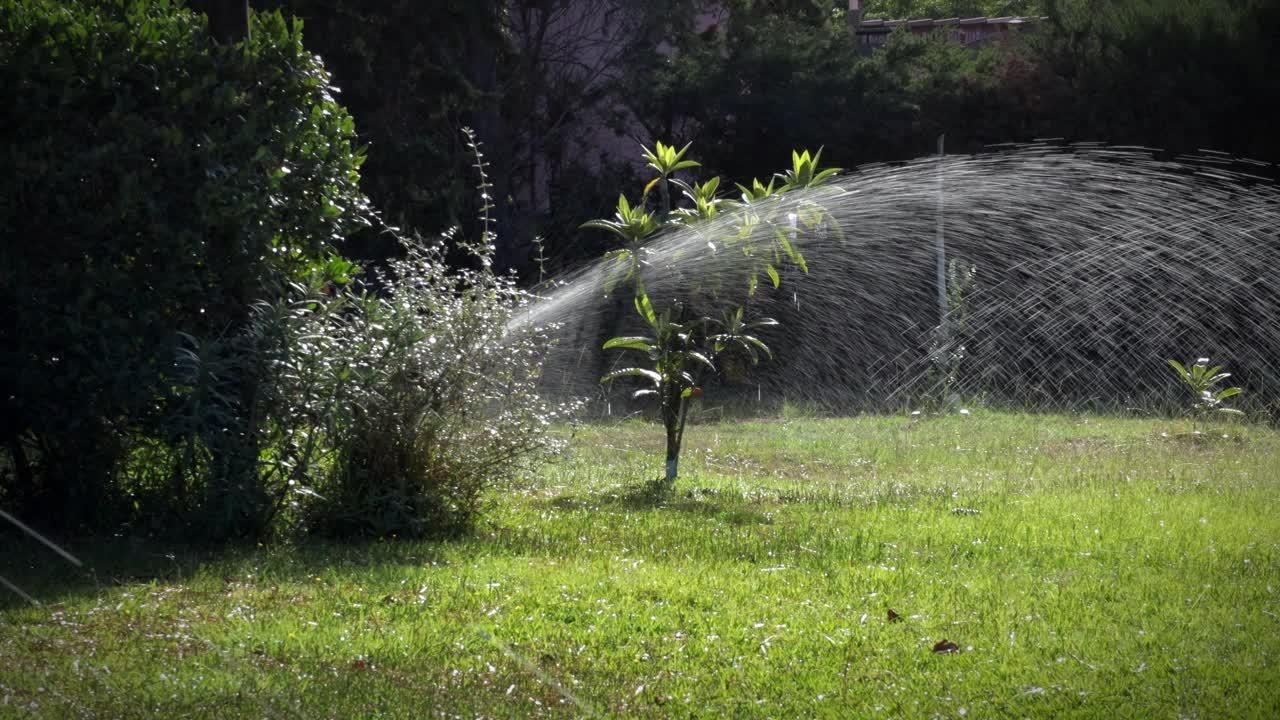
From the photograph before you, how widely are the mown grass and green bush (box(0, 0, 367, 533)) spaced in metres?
0.55

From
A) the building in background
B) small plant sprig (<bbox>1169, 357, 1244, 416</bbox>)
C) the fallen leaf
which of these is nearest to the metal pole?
small plant sprig (<bbox>1169, 357, 1244, 416</bbox>)

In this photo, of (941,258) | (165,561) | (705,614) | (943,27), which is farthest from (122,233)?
(943,27)

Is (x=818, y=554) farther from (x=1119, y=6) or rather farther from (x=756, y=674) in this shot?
(x=1119, y=6)

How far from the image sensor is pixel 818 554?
20.7 ft

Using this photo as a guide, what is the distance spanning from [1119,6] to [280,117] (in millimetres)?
14529

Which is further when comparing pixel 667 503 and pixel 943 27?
pixel 943 27

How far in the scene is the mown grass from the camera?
4051mm

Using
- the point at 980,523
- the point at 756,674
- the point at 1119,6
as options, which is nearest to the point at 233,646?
the point at 756,674

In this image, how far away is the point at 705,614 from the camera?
16.7 ft

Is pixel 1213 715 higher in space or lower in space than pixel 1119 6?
lower

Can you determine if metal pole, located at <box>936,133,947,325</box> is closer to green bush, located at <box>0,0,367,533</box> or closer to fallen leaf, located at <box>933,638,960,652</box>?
green bush, located at <box>0,0,367,533</box>

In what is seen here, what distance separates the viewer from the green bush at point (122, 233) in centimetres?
638

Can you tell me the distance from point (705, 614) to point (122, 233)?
12.1 feet

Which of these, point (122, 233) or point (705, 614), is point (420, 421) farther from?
point (705, 614)
